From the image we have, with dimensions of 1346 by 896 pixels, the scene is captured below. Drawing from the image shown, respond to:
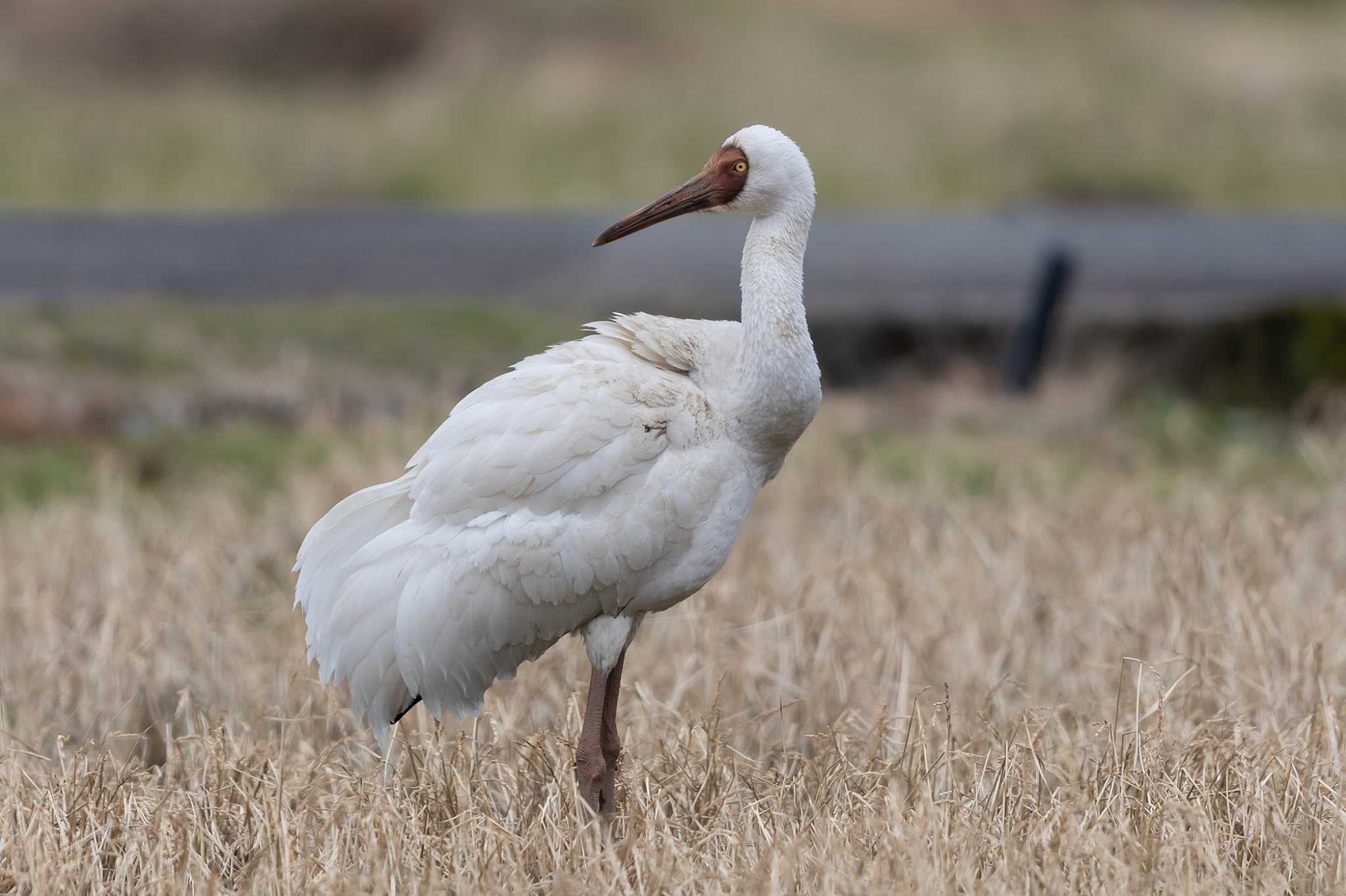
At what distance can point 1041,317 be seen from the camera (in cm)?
876

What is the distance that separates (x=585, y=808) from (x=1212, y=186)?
1290cm

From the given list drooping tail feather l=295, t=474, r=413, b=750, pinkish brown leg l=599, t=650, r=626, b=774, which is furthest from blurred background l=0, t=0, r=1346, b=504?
pinkish brown leg l=599, t=650, r=626, b=774

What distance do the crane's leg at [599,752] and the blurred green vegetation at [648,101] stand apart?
9.33 metres

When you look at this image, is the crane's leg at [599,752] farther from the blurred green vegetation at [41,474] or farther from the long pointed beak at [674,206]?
the blurred green vegetation at [41,474]

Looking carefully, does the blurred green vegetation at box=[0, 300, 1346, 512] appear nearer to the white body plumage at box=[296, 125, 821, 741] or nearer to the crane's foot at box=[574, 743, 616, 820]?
the white body plumage at box=[296, 125, 821, 741]

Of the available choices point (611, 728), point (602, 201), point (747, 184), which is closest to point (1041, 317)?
point (747, 184)

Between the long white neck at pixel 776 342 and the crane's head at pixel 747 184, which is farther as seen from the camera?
the crane's head at pixel 747 184

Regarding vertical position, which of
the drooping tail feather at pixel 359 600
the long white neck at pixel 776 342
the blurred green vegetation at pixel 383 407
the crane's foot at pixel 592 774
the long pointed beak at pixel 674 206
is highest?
the long pointed beak at pixel 674 206

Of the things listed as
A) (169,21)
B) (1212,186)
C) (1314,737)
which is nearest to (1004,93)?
(1212,186)

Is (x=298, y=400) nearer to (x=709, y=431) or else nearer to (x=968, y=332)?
(x=968, y=332)

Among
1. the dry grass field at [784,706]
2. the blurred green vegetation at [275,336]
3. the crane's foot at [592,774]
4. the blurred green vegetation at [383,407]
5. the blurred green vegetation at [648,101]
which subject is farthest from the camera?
the blurred green vegetation at [648,101]

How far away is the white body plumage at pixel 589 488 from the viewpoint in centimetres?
365

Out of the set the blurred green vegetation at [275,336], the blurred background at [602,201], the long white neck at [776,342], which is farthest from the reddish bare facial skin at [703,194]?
the blurred green vegetation at [275,336]

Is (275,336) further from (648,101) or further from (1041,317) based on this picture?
(648,101)
